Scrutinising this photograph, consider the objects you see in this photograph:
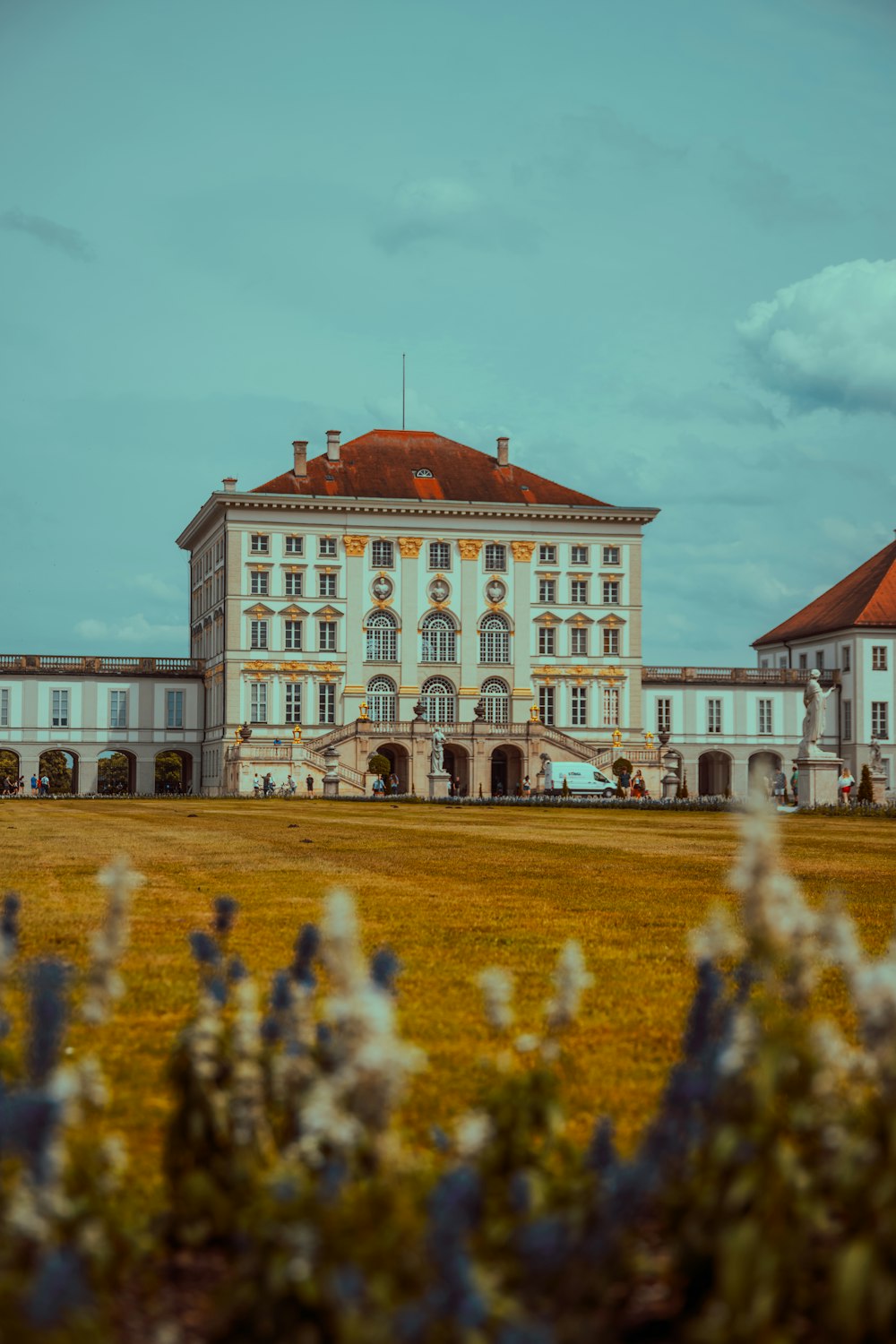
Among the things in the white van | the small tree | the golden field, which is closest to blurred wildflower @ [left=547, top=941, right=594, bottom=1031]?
the golden field

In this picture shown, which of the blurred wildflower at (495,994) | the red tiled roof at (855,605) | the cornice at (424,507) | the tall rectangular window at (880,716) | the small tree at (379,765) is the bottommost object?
the blurred wildflower at (495,994)

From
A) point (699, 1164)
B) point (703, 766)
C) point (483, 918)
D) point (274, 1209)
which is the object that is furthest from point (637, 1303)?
point (703, 766)

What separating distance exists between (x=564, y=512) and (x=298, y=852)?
5754 centimetres

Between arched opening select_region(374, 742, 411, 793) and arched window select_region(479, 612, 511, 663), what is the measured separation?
7.47 m

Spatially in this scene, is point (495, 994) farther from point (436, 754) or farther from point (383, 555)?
point (383, 555)

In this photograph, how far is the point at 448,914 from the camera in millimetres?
12438

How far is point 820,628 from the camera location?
273ft

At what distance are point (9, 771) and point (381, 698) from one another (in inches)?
954

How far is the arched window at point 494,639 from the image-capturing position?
250 ft

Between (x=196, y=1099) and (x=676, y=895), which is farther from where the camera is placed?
(x=676, y=895)

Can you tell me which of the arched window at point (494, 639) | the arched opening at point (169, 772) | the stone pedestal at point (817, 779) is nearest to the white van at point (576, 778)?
the arched window at point (494, 639)

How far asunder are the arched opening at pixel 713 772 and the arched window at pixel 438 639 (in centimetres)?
1579

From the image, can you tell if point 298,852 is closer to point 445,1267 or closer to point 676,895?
point 676,895

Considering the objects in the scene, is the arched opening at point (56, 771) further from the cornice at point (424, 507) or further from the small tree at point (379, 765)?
the small tree at point (379, 765)
